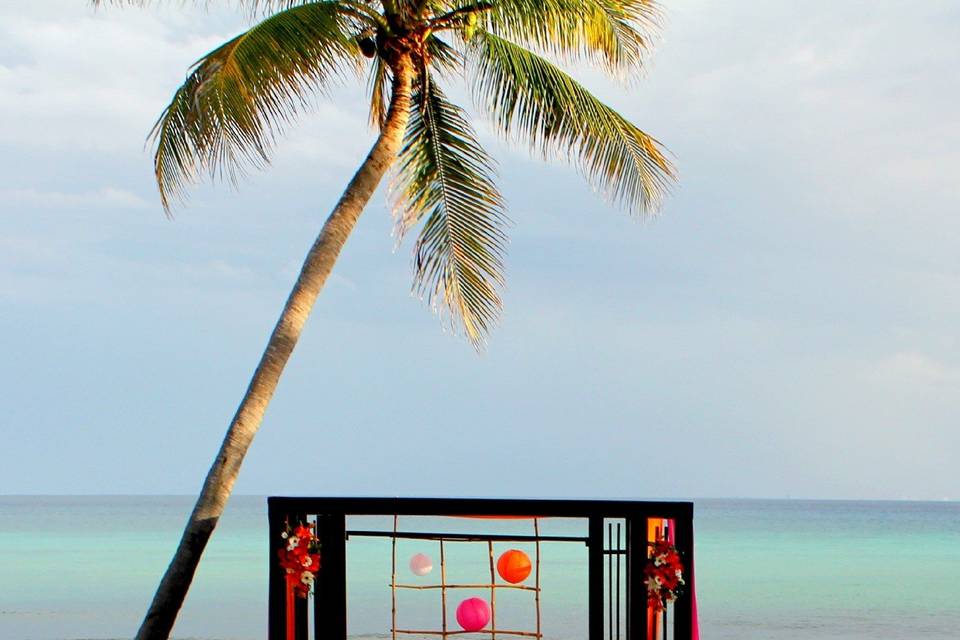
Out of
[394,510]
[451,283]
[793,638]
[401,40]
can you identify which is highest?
[401,40]

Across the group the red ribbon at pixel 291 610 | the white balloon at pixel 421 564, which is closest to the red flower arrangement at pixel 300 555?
the red ribbon at pixel 291 610

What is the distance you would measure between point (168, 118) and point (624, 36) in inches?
132

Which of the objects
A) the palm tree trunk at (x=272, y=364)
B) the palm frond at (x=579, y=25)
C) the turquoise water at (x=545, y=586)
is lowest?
the turquoise water at (x=545, y=586)

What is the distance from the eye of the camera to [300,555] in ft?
23.0

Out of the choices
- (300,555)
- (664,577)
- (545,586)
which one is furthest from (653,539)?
(545,586)

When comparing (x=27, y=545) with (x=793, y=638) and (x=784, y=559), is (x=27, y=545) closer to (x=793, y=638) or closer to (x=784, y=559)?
(x=784, y=559)

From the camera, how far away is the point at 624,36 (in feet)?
30.5

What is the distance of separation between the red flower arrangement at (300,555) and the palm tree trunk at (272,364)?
Answer: 62 centimetres

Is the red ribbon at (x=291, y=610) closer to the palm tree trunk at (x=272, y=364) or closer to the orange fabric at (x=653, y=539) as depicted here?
the palm tree trunk at (x=272, y=364)

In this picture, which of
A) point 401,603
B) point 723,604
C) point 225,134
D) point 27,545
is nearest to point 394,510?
point 225,134

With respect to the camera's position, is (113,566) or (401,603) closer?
(401,603)

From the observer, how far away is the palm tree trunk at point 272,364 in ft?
24.8

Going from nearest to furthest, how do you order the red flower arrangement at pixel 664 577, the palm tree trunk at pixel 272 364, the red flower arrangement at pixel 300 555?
the red flower arrangement at pixel 664 577 < the red flower arrangement at pixel 300 555 < the palm tree trunk at pixel 272 364

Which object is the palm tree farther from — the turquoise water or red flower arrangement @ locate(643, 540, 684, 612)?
the turquoise water
